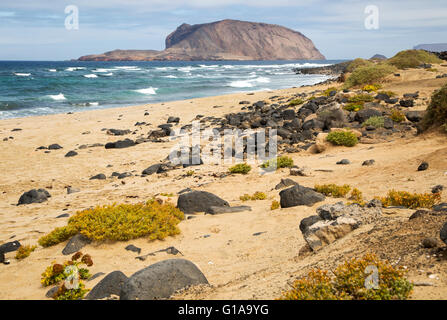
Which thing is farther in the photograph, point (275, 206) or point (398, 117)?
point (398, 117)

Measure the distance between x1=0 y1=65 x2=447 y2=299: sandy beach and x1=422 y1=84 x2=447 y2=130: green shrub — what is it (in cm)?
67

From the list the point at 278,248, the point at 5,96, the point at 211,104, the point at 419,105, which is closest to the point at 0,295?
the point at 278,248

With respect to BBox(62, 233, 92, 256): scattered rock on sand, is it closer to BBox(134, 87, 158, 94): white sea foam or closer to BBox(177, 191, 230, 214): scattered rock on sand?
BBox(177, 191, 230, 214): scattered rock on sand

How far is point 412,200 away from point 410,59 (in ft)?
109

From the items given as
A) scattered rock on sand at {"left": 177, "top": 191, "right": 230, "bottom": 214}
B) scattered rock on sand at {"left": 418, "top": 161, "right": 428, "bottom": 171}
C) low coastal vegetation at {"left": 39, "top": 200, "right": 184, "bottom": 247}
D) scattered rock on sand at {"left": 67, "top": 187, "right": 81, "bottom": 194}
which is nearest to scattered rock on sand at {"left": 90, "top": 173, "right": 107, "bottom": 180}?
scattered rock on sand at {"left": 67, "top": 187, "right": 81, "bottom": 194}

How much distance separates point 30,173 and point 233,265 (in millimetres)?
11776

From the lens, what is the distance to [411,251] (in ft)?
13.1

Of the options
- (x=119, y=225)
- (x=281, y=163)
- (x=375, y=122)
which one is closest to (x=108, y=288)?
(x=119, y=225)

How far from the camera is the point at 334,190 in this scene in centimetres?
854

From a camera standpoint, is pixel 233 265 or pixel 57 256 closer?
pixel 233 265

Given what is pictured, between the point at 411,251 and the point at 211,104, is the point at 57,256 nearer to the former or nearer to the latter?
the point at 411,251

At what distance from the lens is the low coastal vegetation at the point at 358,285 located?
3.24m

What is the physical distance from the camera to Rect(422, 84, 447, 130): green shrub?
12.5 meters

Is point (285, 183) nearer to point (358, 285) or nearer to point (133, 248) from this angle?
point (133, 248)
